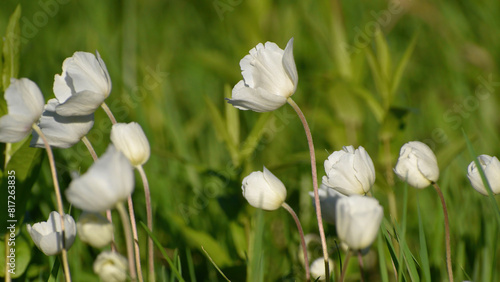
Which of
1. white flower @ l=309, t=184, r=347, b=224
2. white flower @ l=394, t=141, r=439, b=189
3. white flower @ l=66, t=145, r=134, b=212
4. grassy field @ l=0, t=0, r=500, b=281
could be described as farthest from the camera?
grassy field @ l=0, t=0, r=500, b=281

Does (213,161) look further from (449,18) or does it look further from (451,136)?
(449,18)

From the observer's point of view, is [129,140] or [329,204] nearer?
[129,140]

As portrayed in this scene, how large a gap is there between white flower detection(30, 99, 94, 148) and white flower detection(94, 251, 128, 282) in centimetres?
24

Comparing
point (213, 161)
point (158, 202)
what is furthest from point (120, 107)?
point (158, 202)

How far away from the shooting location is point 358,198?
76cm

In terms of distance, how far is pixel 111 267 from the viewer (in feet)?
2.73

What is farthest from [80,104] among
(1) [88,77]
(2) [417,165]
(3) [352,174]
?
(2) [417,165]

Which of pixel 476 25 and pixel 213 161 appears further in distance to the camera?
pixel 476 25

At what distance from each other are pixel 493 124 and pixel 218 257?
5.15 ft

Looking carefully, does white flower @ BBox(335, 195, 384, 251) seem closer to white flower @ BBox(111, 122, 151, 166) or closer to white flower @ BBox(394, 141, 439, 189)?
white flower @ BBox(394, 141, 439, 189)

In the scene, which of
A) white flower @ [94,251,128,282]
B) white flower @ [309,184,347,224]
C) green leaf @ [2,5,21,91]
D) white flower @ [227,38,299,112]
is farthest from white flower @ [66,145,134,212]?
green leaf @ [2,5,21,91]

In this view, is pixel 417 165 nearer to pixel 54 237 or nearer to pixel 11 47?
pixel 54 237

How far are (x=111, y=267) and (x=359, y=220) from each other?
385 mm

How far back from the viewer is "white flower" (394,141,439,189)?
93 centimetres
